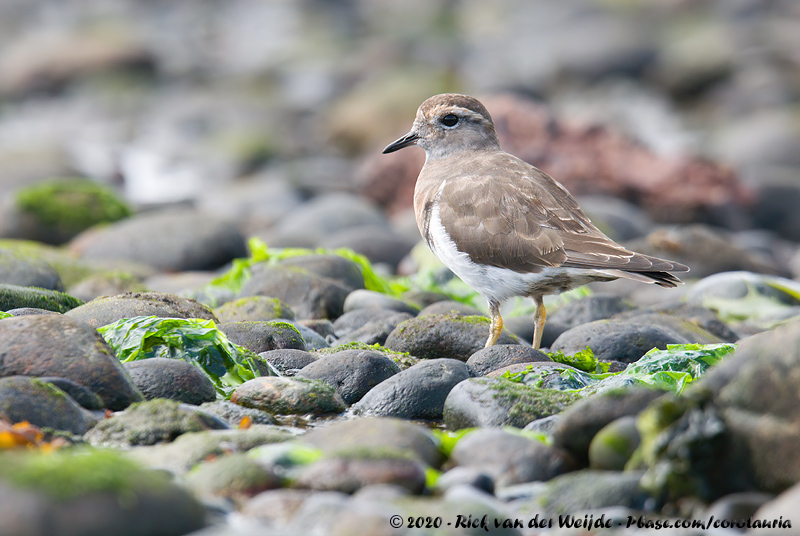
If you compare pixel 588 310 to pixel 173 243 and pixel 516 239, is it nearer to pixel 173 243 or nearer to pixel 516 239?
pixel 516 239

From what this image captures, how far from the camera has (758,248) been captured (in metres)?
12.2

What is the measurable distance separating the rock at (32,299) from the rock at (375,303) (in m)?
2.26

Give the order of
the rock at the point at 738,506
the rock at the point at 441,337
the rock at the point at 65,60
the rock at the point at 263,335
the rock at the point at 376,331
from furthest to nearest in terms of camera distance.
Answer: the rock at the point at 65,60
the rock at the point at 376,331
the rock at the point at 441,337
the rock at the point at 263,335
the rock at the point at 738,506

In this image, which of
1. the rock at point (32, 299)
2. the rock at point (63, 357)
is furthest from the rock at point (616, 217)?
the rock at point (63, 357)

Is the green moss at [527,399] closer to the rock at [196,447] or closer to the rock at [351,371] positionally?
the rock at [351,371]

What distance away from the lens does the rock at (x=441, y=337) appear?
611 centimetres

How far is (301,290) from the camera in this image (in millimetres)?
7629

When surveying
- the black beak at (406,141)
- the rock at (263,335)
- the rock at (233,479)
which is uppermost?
the black beak at (406,141)

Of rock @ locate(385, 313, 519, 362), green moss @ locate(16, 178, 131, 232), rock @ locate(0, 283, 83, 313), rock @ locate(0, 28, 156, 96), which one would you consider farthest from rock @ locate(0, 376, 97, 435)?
rock @ locate(0, 28, 156, 96)

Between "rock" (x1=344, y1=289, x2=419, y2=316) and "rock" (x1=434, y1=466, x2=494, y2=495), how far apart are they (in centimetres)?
352

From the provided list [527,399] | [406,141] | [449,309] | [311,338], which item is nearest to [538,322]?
[449,309]

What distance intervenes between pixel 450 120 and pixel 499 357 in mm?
2827

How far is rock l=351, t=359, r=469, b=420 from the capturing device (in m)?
5.04

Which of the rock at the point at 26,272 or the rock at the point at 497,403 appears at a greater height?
the rock at the point at 26,272
